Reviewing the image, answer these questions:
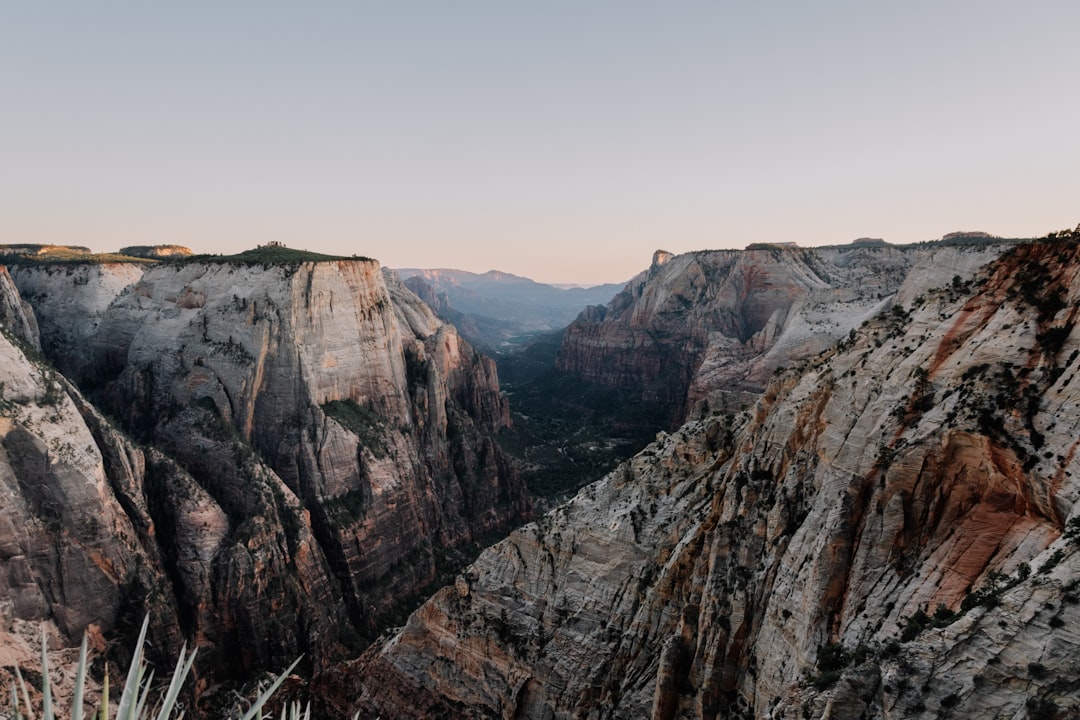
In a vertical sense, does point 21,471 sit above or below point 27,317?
below

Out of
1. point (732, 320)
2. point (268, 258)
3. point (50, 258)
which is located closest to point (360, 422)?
point (268, 258)

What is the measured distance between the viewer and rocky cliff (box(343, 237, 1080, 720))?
12.2 metres

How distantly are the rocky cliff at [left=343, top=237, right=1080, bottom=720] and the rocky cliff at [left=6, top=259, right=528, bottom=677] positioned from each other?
17.8 m

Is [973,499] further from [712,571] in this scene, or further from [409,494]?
[409,494]

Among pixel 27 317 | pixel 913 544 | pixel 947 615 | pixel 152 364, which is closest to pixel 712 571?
pixel 913 544

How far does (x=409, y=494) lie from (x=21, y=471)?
3252cm

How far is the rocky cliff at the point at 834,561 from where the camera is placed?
1223 centimetres

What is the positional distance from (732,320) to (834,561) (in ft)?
314

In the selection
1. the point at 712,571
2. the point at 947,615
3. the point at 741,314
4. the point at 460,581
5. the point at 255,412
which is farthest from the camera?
the point at 741,314

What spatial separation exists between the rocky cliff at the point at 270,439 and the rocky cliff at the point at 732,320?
107 ft

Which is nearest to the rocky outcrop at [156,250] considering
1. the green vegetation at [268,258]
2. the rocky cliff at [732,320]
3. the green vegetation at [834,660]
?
the green vegetation at [268,258]

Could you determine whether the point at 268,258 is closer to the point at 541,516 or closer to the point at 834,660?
the point at 541,516

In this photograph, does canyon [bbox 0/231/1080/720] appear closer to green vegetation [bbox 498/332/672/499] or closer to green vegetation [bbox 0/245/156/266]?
green vegetation [bbox 0/245/156/266]

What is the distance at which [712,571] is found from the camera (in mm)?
21438
